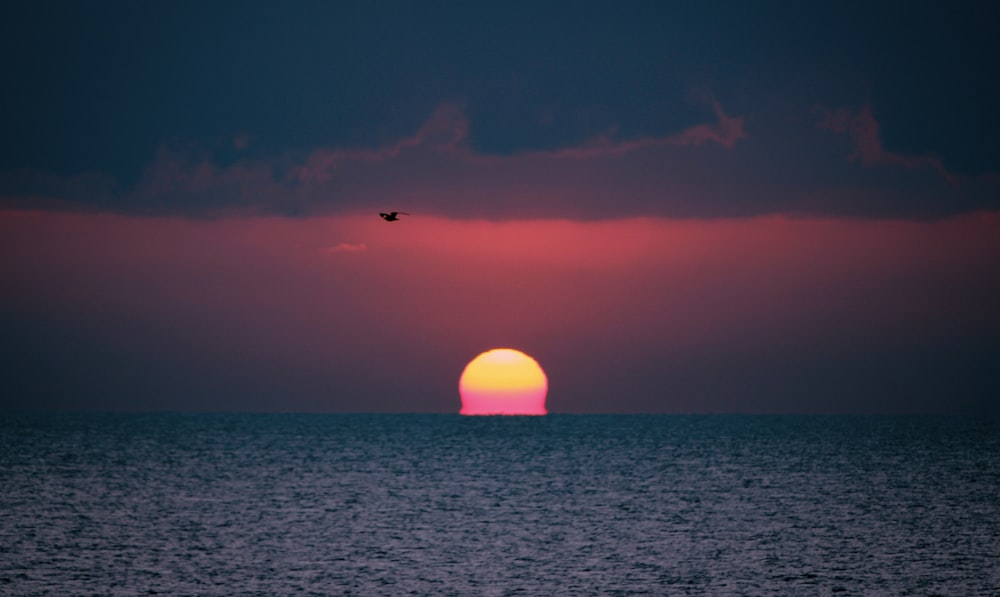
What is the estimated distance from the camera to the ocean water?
173 ft

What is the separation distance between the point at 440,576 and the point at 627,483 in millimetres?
56158

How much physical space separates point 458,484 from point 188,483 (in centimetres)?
2608

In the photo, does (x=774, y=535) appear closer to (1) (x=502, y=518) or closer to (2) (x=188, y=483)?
(1) (x=502, y=518)

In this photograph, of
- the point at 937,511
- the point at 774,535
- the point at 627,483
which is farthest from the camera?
the point at 627,483

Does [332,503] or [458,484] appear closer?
[332,503]

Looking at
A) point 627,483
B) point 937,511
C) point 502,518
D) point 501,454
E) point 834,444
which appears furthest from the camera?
point 834,444

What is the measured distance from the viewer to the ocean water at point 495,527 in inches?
2076

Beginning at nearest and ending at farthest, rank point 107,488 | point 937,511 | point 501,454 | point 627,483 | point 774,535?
point 774,535
point 937,511
point 107,488
point 627,483
point 501,454

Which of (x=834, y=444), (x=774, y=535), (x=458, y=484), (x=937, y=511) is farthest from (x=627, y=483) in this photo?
(x=834, y=444)

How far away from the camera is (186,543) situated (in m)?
64.4

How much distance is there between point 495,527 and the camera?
240 feet

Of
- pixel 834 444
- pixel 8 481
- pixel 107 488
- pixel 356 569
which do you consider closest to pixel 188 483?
pixel 107 488

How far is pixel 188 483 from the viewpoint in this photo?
109m

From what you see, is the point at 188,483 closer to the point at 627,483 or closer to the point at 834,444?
the point at 627,483
